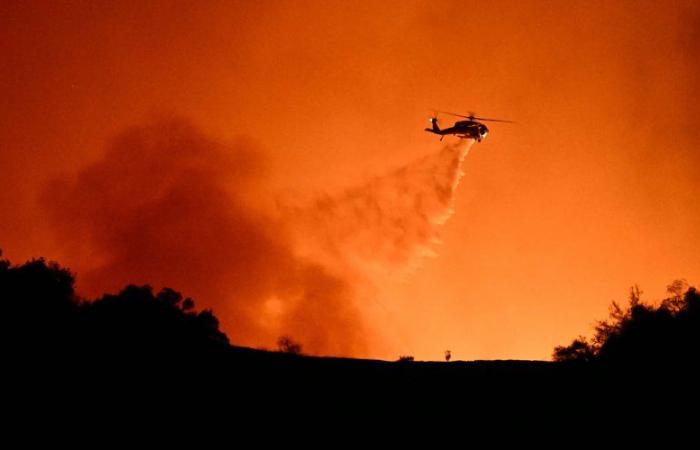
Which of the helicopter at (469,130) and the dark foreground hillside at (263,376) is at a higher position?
the helicopter at (469,130)

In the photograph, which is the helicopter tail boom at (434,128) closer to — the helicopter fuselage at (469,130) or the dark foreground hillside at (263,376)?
the helicopter fuselage at (469,130)

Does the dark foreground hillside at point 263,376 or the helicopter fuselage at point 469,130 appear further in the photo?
the helicopter fuselage at point 469,130

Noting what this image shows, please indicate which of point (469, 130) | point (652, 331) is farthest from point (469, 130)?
point (652, 331)

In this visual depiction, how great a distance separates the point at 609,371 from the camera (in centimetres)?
2886

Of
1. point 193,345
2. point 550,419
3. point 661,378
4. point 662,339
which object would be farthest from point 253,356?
point 662,339

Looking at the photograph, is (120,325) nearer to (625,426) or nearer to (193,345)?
(193,345)

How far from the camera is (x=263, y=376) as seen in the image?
27.5 meters

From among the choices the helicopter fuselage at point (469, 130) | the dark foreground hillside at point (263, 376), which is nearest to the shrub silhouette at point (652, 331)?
the dark foreground hillside at point (263, 376)

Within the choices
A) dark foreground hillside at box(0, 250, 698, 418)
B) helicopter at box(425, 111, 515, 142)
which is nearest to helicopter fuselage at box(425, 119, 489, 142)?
helicopter at box(425, 111, 515, 142)

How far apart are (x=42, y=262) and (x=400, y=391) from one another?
2224 inches

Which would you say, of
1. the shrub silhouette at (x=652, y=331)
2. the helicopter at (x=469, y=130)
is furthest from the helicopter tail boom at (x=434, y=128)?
the shrub silhouette at (x=652, y=331)

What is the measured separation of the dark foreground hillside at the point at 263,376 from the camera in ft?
80.3

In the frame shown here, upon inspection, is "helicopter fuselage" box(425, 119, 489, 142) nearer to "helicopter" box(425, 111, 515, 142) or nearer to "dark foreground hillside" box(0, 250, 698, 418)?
"helicopter" box(425, 111, 515, 142)

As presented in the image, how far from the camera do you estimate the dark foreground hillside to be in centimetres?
2447
